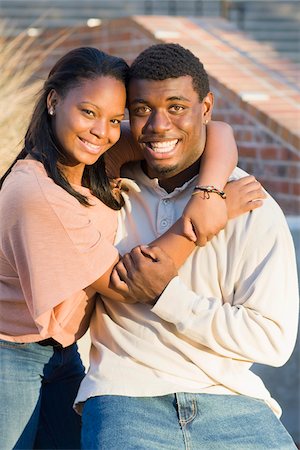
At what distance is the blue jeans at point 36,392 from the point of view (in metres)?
2.95

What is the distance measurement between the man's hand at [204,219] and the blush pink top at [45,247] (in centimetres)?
25

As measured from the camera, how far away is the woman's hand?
2.83m

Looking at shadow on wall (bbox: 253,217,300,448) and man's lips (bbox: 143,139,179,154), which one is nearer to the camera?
man's lips (bbox: 143,139,179,154)

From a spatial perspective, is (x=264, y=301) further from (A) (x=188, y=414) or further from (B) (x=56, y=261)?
(B) (x=56, y=261)

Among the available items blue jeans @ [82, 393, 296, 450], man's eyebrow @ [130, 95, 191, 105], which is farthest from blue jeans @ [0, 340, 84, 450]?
man's eyebrow @ [130, 95, 191, 105]

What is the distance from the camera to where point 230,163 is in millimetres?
3014

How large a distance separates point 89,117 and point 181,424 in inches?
40.0

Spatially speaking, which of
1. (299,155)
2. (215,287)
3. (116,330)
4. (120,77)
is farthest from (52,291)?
(299,155)

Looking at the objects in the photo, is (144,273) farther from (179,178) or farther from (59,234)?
(179,178)

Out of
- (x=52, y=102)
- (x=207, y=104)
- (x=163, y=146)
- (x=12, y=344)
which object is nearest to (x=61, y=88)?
(x=52, y=102)

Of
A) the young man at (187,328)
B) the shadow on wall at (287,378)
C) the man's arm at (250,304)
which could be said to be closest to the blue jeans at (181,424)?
the young man at (187,328)

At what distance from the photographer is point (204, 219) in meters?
2.78

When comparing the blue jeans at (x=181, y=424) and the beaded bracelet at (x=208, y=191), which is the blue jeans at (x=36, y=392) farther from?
the beaded bracelet at (x=208, y=191)

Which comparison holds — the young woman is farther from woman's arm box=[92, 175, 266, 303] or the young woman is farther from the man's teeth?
the man's teeth
